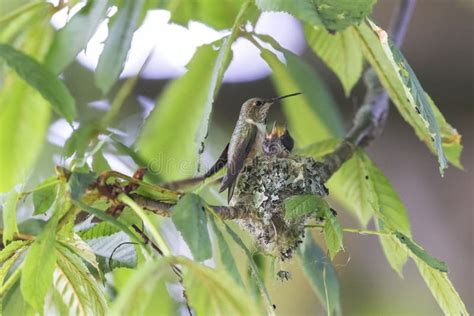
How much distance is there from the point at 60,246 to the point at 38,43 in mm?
665

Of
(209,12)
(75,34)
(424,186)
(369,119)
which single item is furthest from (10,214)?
(424,186)

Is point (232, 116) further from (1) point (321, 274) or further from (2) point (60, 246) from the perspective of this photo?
(2) point (60, 246)

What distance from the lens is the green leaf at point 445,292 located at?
1.19 meters

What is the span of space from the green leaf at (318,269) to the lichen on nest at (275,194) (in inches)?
2.3

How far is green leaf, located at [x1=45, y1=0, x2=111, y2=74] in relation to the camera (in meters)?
1.21

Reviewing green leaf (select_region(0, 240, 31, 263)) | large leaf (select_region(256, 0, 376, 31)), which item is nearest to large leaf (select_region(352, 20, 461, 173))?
large leaf (select_region(256, 0, 376, 31))

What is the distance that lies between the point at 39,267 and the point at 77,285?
0.58 ft

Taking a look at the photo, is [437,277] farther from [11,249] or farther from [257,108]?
[257,108]

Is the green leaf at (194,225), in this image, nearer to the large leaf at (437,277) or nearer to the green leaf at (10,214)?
the green leaf at (10,214)

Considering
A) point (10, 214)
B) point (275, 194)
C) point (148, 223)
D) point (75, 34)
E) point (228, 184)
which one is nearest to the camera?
point (148, 223)

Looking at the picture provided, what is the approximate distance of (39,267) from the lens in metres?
0.97

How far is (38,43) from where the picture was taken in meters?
1.61

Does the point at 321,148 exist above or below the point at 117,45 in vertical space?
below

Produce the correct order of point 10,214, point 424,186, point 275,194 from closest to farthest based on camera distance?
point 10,214 < point 275,194 < point 424,186
